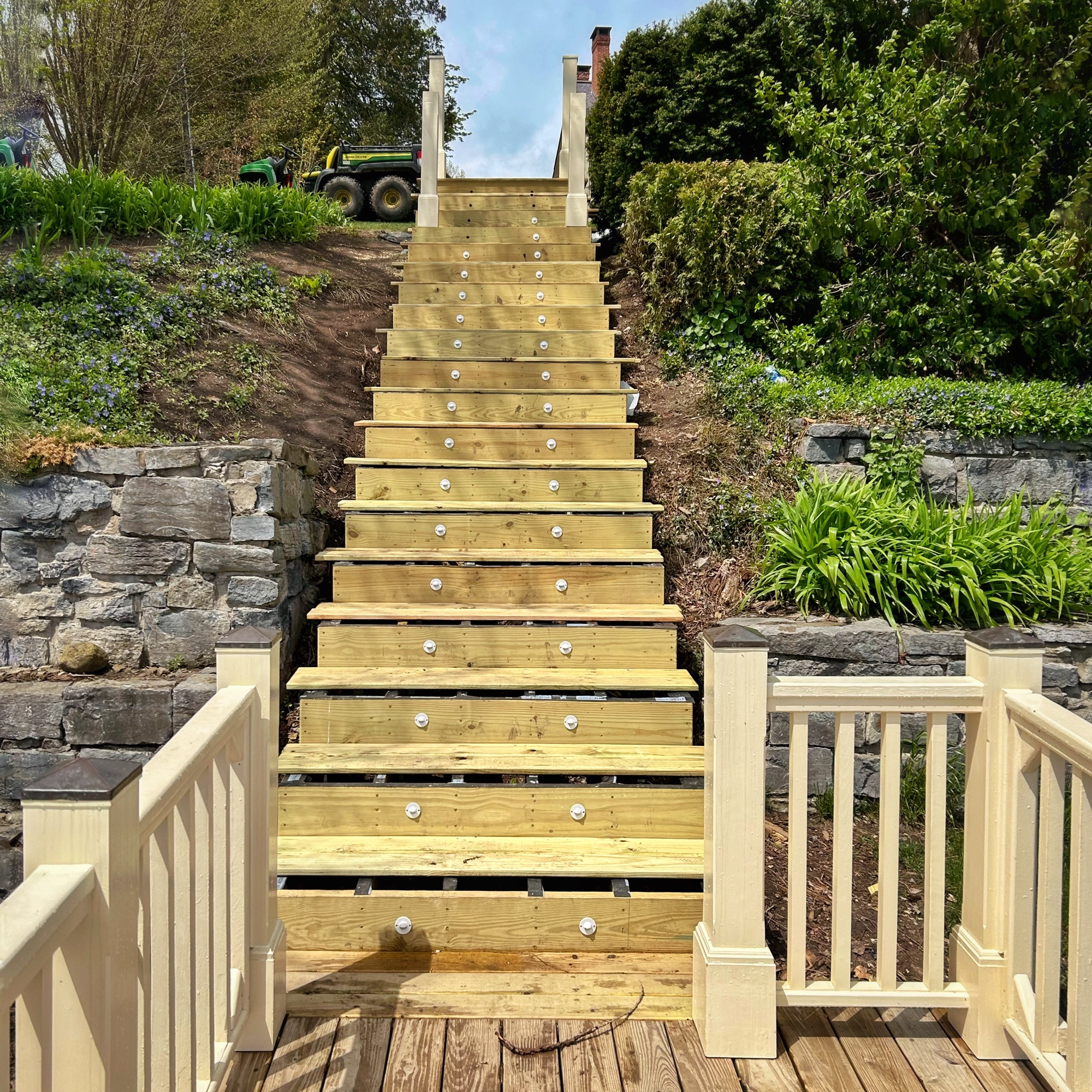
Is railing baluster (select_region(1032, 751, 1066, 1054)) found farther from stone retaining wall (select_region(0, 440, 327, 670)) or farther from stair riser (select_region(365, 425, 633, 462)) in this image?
stair riser (select_region(365, 425, 633, 462))

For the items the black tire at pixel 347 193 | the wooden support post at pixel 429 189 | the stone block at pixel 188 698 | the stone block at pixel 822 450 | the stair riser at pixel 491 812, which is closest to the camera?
the stair riser at pixel 491 812

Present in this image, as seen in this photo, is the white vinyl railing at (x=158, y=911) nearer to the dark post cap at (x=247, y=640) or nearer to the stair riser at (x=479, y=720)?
the dark post cap at (x=247, y=640)

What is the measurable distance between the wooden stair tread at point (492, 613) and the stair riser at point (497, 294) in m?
2.45

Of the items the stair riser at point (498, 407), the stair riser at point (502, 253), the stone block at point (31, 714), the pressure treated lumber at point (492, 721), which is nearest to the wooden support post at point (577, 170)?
the stair riser at point (502, 253)

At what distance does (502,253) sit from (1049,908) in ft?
16.4

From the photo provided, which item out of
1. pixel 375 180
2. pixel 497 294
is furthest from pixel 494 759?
pixel 375 180

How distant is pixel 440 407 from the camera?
4.28m

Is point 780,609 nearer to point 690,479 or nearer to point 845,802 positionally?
point 690,479

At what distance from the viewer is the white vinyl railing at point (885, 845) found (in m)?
1.85

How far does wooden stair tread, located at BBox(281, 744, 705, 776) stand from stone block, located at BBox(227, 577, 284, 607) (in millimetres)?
586

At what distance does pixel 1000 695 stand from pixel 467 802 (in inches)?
57.1

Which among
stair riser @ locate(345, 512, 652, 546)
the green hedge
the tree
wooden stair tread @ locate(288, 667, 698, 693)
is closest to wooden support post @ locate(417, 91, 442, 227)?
the green hedge

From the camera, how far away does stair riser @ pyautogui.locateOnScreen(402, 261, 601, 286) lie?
5.34 m

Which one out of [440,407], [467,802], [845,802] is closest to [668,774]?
[467,802]
